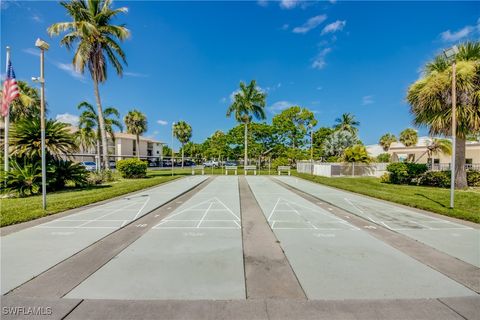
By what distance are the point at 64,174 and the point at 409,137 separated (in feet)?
199

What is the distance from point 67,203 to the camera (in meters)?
8.84

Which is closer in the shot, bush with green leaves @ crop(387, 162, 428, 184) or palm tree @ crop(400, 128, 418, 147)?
bush with green leaves @ crop(387, 162, 428, 184)

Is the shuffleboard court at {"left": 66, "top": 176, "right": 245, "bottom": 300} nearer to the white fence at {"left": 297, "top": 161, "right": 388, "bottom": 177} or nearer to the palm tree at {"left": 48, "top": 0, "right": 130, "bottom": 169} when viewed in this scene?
the palm tree at {"left": 48, "top": 0, "right": 130, "bottom": 169}

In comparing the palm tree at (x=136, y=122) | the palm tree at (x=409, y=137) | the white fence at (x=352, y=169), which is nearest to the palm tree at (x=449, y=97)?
the white fence at (x=352, y=169)

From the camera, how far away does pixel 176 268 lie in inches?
150

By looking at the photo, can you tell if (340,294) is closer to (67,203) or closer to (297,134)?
(67,203)

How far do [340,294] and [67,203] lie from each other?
400 inches

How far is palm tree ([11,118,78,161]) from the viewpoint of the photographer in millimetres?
11414

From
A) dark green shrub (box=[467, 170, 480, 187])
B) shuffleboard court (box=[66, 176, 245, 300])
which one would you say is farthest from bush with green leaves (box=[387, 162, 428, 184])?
shuffleboard court (box=[66, 176, 245, 300])

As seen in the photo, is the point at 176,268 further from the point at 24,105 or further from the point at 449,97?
the point at 24,105

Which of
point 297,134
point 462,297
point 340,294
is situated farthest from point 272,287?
point 297,134

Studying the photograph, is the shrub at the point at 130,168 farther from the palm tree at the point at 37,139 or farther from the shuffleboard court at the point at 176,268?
the shuffleboard court at the point at 176,268

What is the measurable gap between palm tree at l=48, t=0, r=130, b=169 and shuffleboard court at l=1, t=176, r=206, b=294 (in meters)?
13.8

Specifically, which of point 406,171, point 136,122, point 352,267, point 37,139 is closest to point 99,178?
point 37,139
